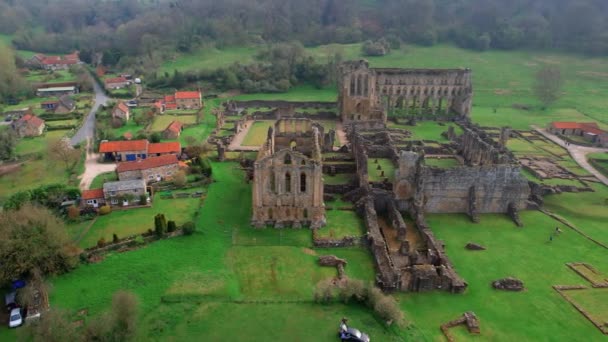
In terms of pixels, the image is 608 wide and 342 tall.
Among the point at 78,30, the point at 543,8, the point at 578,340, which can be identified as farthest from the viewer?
the point at 78,30

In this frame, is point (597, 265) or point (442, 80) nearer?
point (597, 265)

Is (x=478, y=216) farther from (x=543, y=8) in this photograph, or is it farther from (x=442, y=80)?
(x=543, y=8)

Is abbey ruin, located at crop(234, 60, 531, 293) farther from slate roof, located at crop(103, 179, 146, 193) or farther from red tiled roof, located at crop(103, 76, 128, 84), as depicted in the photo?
red tiled roof, located at crop(103, 76, 128, 84)

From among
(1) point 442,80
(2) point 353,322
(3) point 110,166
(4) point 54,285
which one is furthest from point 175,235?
(1) point 442,80

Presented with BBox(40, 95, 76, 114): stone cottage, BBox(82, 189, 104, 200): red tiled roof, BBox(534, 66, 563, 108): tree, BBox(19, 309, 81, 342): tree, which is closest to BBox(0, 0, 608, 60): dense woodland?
BBox(40, 95, 76, 114): stone cottage

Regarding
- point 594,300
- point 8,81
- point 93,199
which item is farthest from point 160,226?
point 8,81

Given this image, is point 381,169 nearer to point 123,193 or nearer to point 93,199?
point 123,193

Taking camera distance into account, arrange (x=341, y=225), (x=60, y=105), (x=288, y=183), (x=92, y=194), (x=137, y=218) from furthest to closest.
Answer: (x=60, y=105) < (x=92, y=194) < (x=137, y=218) < (x=341, y=225) < (x=288, y=183)
